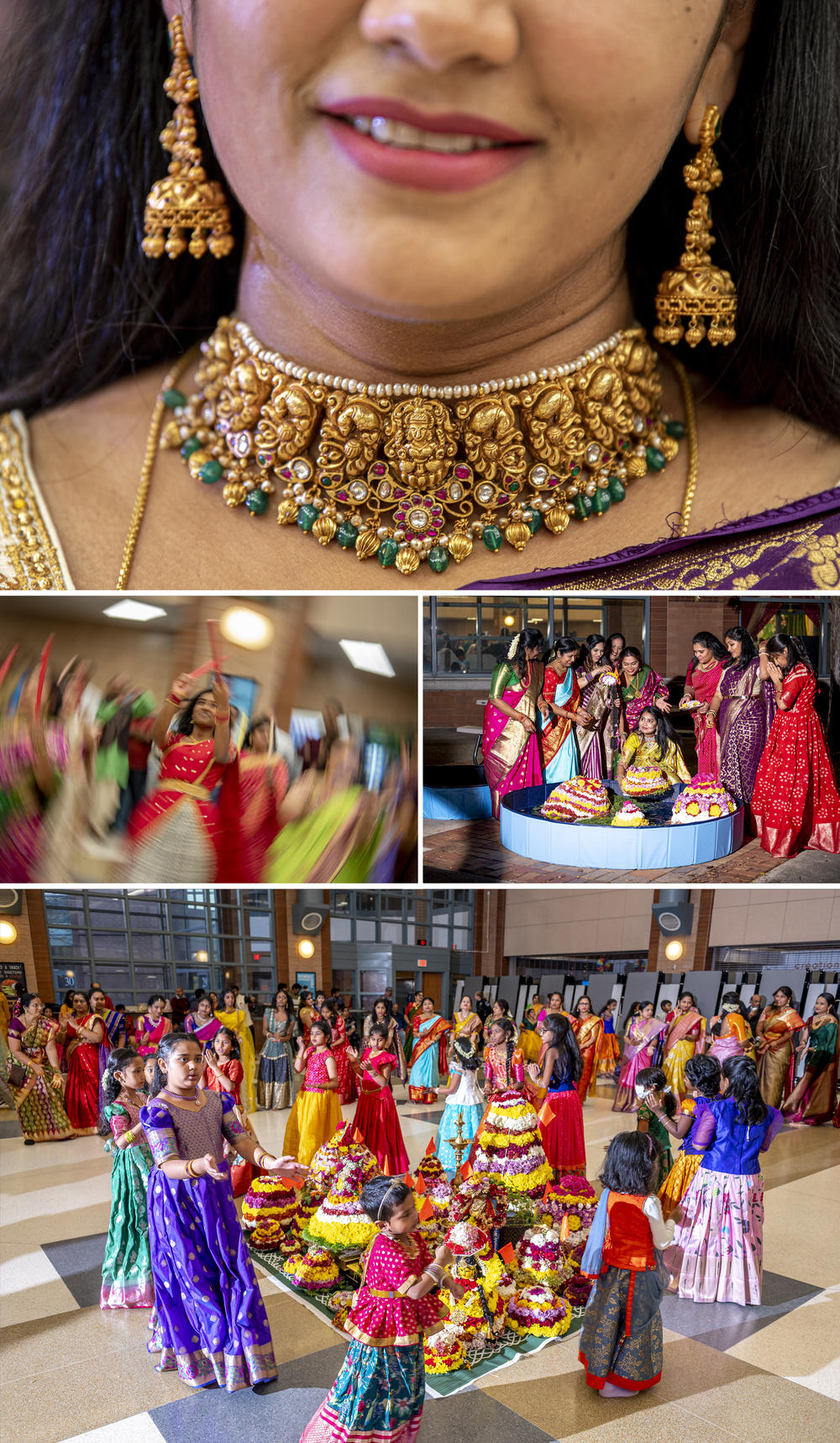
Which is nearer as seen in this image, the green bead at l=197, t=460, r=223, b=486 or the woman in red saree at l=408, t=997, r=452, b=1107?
the green bead at l=197, t=460, r=223, b=486

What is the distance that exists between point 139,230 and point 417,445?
929 millimetres

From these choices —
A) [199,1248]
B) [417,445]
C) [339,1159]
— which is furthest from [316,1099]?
[417,445]

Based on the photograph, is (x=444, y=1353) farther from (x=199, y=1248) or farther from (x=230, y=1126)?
(x=230, y=1126)

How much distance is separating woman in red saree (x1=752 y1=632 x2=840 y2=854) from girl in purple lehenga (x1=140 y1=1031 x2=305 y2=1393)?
5.45 feet

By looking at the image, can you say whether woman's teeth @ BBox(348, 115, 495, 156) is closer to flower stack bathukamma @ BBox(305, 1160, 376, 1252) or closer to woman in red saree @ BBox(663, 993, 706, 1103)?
flower stack bathukamma @ BBox(305, 1160, 376, 1252)

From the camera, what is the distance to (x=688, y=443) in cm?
258

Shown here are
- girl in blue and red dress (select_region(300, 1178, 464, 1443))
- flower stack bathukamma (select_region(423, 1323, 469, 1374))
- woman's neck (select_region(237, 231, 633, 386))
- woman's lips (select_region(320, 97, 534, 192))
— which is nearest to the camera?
woman's lips (select_region(320, 97, 534, 192))

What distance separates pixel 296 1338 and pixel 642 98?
3463 mm

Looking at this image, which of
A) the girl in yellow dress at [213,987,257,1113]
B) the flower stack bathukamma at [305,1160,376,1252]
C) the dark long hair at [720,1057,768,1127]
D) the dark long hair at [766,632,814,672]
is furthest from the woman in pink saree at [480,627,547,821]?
the girl in yellow dress at [213,987,257,1113]

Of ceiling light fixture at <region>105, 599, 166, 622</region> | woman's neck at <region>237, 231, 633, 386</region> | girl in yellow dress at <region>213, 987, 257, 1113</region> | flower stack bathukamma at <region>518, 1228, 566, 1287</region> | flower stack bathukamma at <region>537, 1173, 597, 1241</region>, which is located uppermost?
woman's neck at <region>237, 231, 633, 386</region>

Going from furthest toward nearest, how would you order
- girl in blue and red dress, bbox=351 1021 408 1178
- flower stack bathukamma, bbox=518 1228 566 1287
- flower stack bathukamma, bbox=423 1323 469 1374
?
1. girl in blue and red dress, bbox=351 1021 408 1178
2. flower stack bathukamma, bbox=518 1228 566 1287
3. flower stack bathukamma, bbox=423 1323 469 1374

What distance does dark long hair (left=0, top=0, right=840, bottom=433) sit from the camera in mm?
2502

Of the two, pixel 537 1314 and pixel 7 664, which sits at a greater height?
pixel 7 664

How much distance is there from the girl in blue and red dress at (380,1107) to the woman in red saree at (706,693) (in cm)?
232
